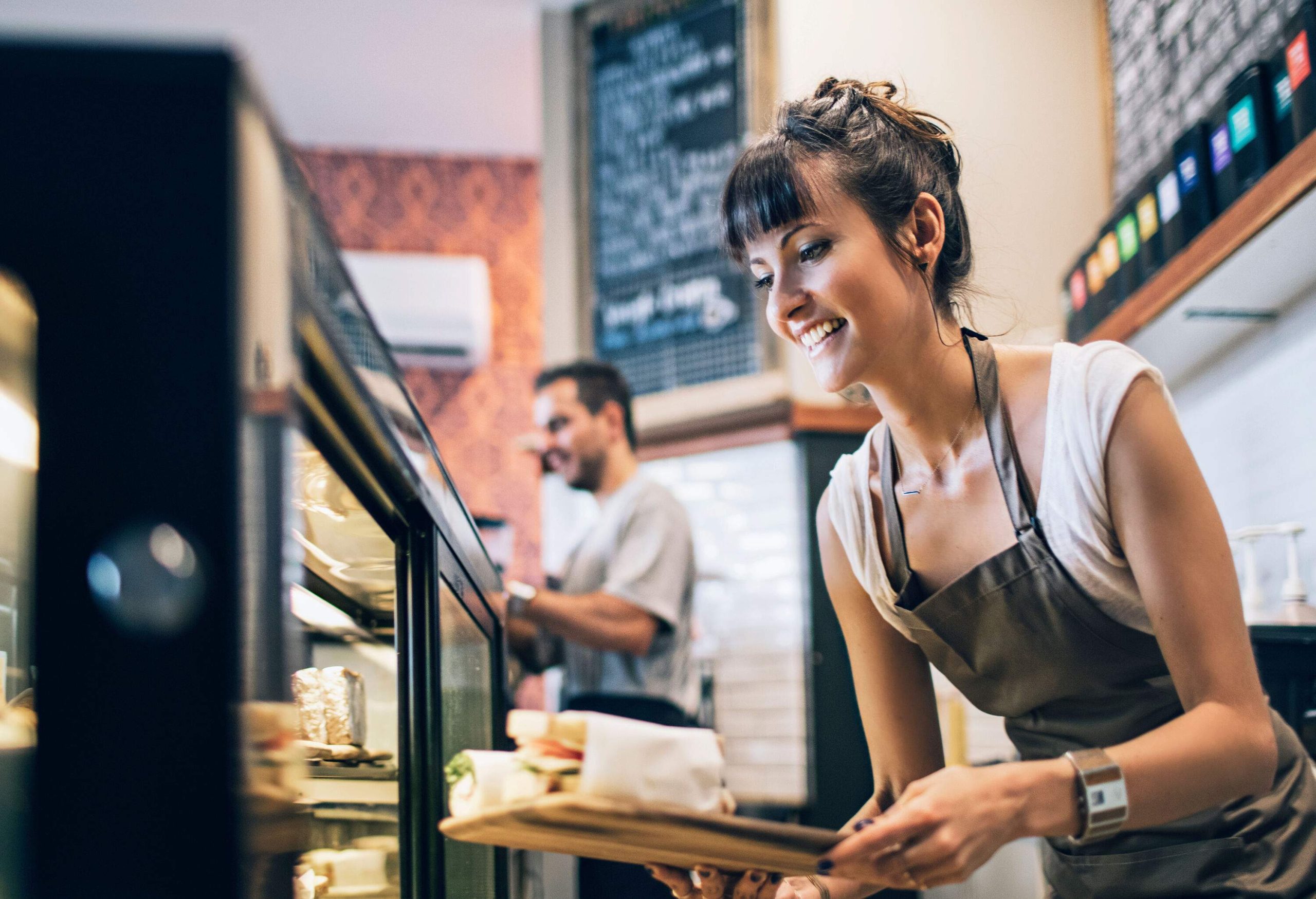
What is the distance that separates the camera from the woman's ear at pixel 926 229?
1.30 m

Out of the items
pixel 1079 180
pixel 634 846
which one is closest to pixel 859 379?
pixel 634 846

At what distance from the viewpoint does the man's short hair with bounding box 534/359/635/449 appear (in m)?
2.93

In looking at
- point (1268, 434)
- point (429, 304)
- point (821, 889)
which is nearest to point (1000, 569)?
point (821, 889)

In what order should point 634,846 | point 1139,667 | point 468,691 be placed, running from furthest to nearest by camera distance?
1. point 468,691
2. point 1139,667
3. point 634,846

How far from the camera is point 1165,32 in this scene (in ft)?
9.47

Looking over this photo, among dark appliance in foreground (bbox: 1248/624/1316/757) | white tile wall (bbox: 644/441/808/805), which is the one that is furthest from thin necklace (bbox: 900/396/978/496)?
white tile wall (bbox: 644/441/808/805)

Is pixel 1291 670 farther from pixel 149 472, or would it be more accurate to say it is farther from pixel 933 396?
pixel 149 472

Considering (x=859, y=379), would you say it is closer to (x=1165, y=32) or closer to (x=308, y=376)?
(x=308, y=376)

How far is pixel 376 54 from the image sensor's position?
14.9 ft

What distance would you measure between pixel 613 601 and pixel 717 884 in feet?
4.99

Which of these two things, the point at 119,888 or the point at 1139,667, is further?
the point at 1139,667

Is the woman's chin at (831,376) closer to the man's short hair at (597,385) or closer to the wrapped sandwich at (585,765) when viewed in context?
the wrapped sandwich at (585,765)

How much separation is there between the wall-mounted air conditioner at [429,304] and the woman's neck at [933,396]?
3.94 m

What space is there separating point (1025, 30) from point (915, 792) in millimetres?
3377
